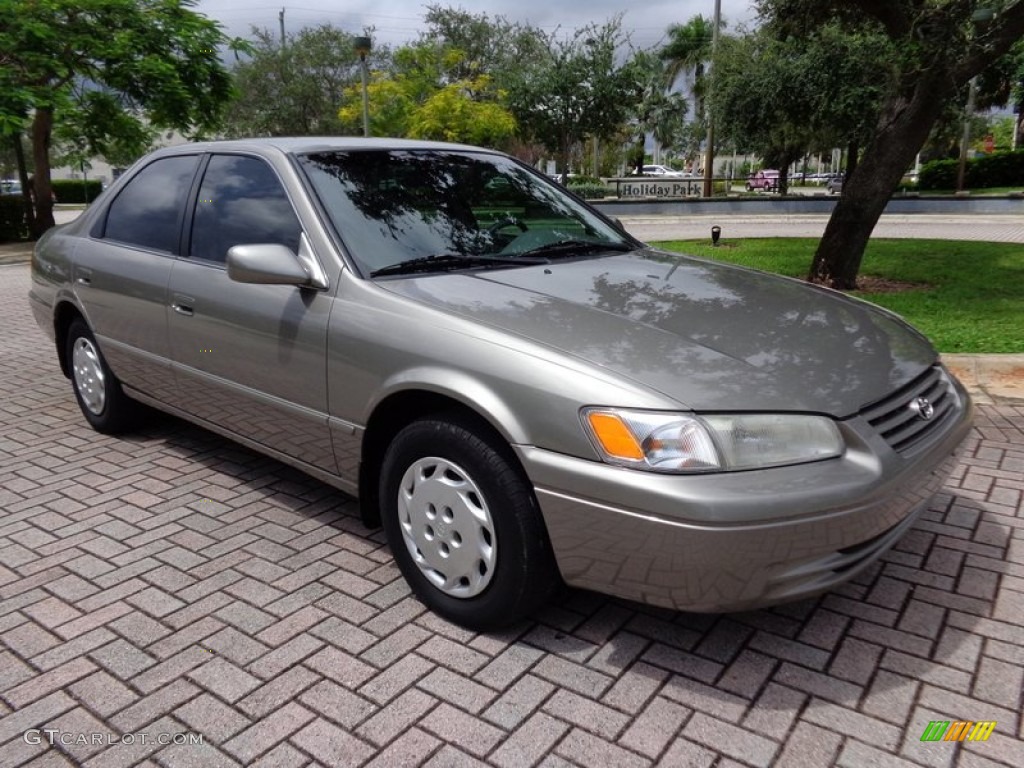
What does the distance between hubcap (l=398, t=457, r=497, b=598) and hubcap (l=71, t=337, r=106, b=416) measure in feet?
9.02

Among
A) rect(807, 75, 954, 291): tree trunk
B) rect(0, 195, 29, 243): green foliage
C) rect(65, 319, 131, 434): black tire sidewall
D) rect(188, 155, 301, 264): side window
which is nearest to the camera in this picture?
rect(188, 155, 301, 264): side window

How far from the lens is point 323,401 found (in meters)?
3.09

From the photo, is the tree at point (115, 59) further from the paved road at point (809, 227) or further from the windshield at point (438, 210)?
the windshield at point (438, 210)

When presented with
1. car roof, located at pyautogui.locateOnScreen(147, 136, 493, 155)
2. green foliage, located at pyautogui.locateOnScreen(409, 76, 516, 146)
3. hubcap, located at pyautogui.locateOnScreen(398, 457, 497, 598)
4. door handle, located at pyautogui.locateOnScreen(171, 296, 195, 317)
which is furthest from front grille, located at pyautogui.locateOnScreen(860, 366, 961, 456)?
green foliage, located at pyautogui.locateOnScreen(409, 76, 516, 146)

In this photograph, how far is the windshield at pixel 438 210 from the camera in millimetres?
3197

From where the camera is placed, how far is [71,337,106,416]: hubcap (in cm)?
468

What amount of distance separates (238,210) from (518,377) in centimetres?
188

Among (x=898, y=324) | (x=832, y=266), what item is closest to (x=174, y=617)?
(x=898, y=324)

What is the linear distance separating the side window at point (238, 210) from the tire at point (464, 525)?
3.61ft

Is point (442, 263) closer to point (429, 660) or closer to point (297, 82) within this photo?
point (429, 660)

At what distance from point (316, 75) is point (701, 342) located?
140ft

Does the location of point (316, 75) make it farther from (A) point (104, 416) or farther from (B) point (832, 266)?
(A) point (104, 416)

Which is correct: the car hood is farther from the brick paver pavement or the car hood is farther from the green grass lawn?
the green grass lawn

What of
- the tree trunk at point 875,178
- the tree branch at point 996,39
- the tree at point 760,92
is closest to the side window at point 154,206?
the tree trunk at point 875,178
